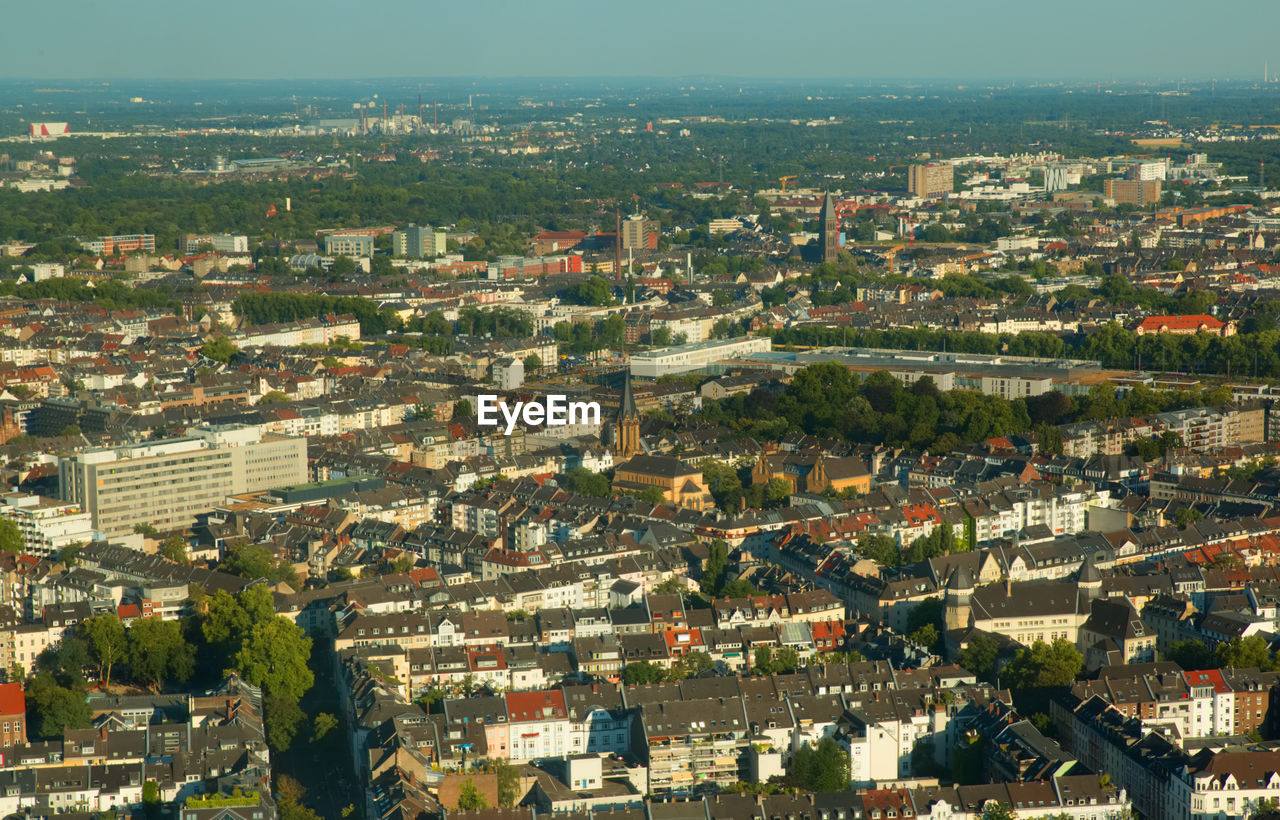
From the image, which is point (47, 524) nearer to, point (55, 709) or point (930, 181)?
point (55, 709)

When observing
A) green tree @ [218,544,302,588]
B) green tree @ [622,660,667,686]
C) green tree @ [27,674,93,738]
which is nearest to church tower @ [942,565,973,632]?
green tree @ [622,660,667,686]

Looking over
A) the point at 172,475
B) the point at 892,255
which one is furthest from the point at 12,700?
the point at 892,255

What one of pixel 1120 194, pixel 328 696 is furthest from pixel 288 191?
pixel 328 696

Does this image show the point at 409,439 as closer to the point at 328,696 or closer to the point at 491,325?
the point at 328,696

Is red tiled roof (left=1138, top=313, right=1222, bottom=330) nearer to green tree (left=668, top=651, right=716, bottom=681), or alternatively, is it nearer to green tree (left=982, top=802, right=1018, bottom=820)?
green tree (left=668, top=651, right=716, bottom=681)

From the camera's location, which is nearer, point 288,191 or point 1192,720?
point 1192,720

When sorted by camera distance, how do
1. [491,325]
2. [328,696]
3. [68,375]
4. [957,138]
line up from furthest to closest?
[957,138]
[491,325]
[68,375]
[328,696]
